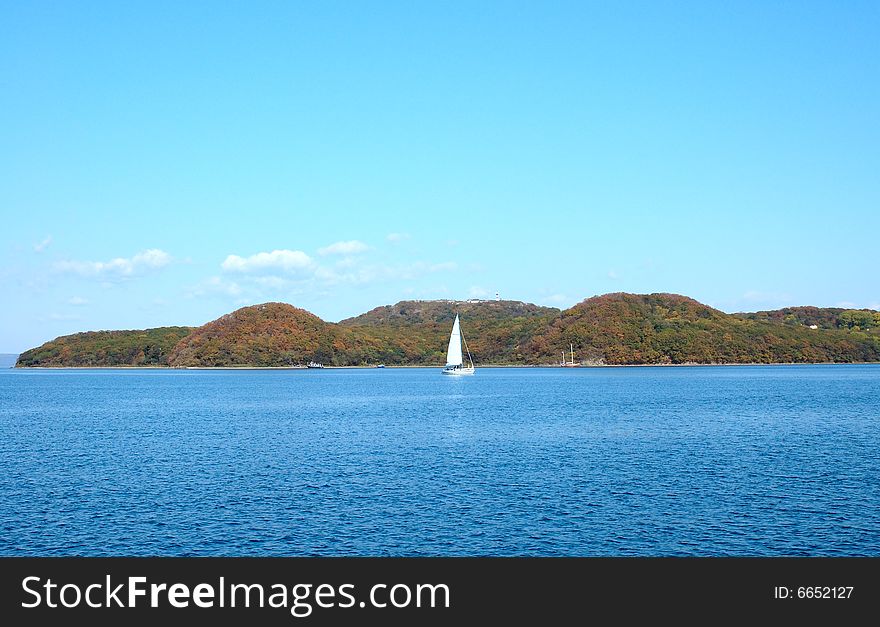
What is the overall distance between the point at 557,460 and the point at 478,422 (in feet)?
91.2

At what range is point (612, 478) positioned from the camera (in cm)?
4322

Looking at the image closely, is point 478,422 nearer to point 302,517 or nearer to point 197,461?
point 197,461
